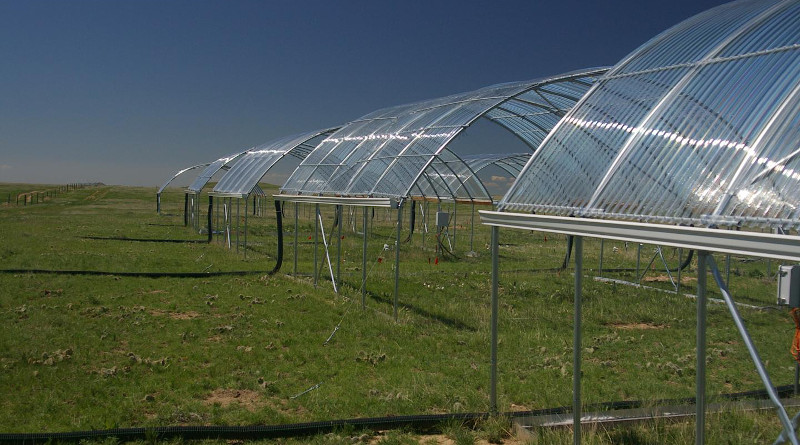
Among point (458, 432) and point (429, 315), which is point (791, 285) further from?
point (429, 315)

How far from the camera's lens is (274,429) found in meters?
6.72

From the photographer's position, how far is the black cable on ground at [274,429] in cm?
630

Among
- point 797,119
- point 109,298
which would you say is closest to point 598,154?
point 797,119

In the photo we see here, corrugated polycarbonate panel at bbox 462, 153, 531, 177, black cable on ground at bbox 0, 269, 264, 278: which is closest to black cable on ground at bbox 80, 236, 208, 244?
black cable on ground at bbox 0, 269, 264, 278

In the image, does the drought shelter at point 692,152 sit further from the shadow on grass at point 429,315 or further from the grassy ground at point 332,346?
the shadow on grass at point 429,315

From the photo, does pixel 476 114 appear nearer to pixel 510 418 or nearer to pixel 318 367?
pixel 318 367

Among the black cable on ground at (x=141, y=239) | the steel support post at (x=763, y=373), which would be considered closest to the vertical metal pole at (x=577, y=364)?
the steel support post at (x=763, y=373)

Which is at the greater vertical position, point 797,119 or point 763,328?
point 797,119

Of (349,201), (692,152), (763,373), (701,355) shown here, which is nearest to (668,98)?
(692,152)

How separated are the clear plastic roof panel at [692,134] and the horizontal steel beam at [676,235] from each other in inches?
10.6

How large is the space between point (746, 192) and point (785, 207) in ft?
1.19

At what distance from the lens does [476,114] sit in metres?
15.0

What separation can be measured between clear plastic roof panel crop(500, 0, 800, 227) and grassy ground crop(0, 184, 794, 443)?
2438mm

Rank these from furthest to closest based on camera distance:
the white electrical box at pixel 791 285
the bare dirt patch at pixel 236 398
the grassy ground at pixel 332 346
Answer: the bare dirt patch at pixel 236 398
the grassy ground at pixel 332 346
the white electrical box at pixel 791 285
